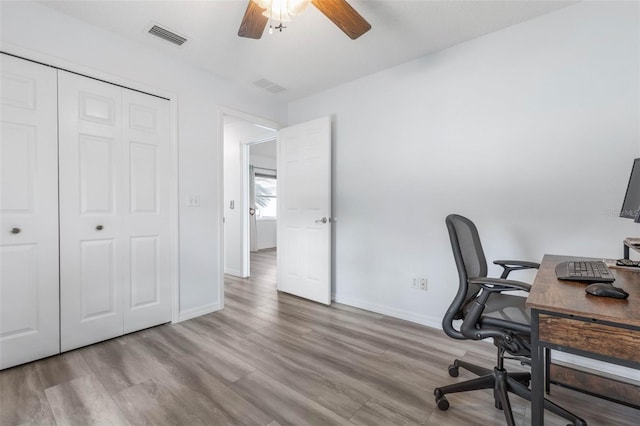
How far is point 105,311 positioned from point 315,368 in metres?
1.75

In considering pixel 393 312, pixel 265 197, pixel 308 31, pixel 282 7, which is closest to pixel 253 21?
pixel 282 7

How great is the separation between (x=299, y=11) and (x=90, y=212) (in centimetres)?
210

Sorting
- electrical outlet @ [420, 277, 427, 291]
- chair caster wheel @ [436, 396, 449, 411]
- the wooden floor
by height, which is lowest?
the wooden floor

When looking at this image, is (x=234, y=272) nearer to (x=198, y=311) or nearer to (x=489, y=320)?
(x=198, y=311)

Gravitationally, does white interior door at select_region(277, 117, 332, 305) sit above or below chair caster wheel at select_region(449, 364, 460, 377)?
above

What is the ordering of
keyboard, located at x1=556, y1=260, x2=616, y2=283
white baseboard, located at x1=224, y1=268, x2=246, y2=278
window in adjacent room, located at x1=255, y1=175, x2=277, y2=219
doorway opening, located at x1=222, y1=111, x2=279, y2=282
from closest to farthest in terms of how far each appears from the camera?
keyboard, located at x1=556, y1=260, x2=616, y2=283 → doorway opening, located at x1=222, y1=111, x2=279, y2=282 → white baseboard, located at x1=224, y1=268, x2=246, y2=278 → window in adjacent room, located at x1=255, y1=175, x2=277, y2=219

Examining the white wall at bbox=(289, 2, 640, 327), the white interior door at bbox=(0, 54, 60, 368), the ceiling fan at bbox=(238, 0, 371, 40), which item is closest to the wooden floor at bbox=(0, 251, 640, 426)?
the white interior door at bbox=(0, 54, 60, 368)

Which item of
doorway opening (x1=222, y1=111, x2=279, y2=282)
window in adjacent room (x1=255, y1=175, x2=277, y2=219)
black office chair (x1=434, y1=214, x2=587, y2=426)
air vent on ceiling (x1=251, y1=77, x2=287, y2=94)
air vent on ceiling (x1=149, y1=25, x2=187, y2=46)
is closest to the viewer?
black office chair (x1=434, y1=214, x2=587, y2=426)

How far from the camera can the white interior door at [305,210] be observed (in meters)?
3.20

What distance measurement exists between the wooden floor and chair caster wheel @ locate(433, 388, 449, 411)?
0.09ft

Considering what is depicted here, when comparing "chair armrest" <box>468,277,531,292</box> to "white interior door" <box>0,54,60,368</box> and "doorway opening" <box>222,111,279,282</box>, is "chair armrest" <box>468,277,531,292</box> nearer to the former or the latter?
"white interior door" <box>0,54,60,368</box>

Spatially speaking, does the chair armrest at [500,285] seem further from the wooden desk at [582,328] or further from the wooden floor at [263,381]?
the wooden floor at [263,381]

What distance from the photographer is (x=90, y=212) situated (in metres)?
2.22

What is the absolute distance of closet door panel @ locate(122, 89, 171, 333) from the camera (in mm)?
2420
